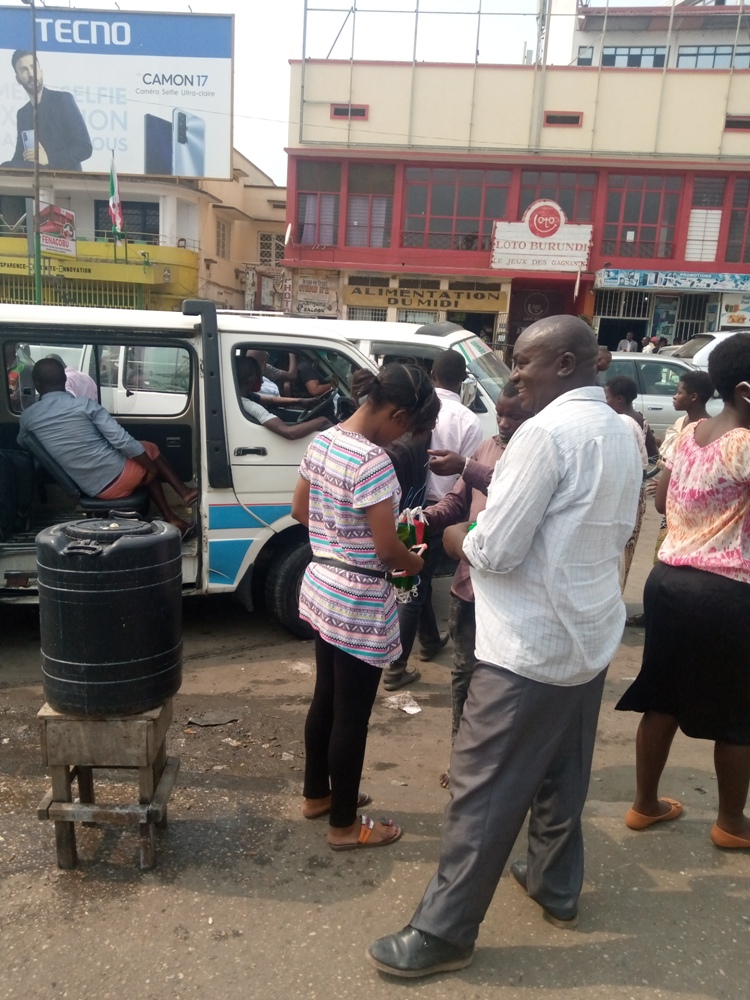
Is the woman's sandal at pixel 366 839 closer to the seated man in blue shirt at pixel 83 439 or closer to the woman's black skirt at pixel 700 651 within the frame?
the woman's black skirt at pixel 700 651

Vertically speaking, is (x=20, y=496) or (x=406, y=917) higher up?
(x=20, y=496)

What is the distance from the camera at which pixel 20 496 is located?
15.6 ft

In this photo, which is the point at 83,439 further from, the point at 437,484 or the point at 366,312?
the point at 366,312

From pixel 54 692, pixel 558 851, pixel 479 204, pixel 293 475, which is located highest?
pixel 479 204

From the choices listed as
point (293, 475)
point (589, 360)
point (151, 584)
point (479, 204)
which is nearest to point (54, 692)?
point (151, 584)

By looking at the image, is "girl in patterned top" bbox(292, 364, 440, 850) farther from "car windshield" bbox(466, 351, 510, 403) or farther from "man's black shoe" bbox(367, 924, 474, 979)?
"car windshield" bbox(466, 351, 510, 403)

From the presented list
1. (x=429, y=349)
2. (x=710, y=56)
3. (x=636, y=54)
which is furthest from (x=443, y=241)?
(x=710, y=56)

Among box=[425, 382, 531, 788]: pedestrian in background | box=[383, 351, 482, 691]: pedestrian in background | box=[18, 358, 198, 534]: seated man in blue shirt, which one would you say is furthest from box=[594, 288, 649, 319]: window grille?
box=[425, 382, 531, 788]: pedestrian in background

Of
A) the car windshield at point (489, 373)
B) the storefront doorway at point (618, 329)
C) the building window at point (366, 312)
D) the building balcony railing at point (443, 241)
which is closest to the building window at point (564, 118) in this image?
the building balcony railing at point (443, 241)

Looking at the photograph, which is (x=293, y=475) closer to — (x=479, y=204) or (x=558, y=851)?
(x=558, y=851)

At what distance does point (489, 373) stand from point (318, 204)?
20.5 metres

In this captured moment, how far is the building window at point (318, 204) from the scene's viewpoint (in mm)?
24422

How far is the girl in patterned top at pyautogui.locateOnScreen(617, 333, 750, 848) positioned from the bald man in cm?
61

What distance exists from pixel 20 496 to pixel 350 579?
310cm
